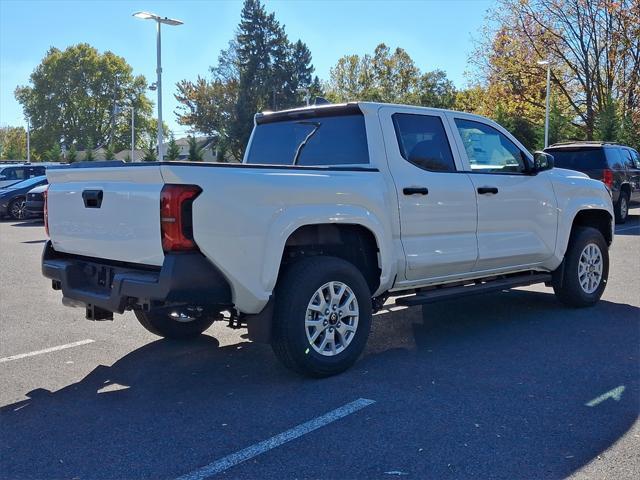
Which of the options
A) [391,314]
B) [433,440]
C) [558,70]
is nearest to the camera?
[433,440]

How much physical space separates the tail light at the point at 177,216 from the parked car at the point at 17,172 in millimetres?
18948

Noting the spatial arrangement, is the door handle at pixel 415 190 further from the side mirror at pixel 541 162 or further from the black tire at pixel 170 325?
the black tire at pixel 170 325

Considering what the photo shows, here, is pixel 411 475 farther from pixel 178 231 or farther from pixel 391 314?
pixel 391 314

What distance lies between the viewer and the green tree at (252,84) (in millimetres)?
58812

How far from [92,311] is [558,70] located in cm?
3066

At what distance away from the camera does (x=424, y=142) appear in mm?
5691

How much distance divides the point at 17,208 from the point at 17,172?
104 inches

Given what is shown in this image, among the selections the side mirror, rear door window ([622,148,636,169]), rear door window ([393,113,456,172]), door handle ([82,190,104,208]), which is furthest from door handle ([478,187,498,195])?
rear door window ([622,148,636,169])

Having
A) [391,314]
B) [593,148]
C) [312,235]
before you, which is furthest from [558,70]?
[312,235]

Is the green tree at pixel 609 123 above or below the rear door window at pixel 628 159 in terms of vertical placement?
above

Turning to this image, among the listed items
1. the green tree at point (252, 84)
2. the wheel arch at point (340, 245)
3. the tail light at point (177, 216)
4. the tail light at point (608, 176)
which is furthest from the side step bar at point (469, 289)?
the green tree at point (252, 84)

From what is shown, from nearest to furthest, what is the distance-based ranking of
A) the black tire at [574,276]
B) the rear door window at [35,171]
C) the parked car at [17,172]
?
the black tire at [574,276] < the parked car at [17,172] < the rear door window at [35,171]

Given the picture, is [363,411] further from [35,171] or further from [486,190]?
[35,171]

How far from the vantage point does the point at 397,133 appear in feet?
18.1
